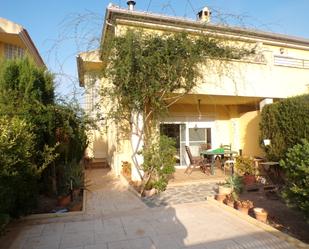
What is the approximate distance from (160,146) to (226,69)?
195 inches

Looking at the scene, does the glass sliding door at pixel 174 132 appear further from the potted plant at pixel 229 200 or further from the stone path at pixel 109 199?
the potted plant at pixel 229 200

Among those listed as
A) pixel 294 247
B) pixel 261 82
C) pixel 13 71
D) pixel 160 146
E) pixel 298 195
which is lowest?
pixel 294 247

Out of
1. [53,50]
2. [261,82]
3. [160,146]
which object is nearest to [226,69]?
[261,82]

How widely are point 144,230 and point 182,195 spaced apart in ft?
9.88

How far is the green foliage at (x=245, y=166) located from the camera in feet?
34.1

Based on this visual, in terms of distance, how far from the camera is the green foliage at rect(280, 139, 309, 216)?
4.51 meters

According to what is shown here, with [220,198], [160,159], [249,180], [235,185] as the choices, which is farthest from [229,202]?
[249,180]

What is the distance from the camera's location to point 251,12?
9922 millimetres

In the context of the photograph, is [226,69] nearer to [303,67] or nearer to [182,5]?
[182,5]

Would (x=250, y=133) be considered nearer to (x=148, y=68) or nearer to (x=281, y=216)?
(x=148, y=68)

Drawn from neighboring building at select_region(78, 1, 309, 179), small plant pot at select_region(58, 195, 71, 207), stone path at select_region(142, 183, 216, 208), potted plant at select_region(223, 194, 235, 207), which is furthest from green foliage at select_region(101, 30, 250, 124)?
potted plant at select_region(223, 194, 235, 207)

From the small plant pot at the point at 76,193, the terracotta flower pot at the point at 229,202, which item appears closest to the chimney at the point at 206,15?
the terracotta flower pot at the point at 229,202

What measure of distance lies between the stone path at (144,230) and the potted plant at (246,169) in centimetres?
335

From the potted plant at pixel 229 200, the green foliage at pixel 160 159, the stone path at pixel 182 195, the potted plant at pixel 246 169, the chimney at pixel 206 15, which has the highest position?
the chimney at pixel 206 15
